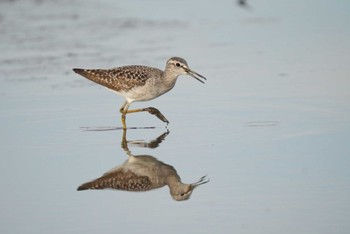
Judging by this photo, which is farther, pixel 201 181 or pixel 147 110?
pixel 147 110

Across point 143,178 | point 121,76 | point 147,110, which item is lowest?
point 147,110

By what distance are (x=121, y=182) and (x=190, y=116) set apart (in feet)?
7.68

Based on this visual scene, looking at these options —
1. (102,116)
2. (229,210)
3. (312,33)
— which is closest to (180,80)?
(102,116)

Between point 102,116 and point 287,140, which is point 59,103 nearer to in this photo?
point 102,116

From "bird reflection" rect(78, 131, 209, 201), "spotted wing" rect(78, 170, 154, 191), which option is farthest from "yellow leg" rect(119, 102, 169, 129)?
"spotted wing" rect(78, 170, 154, 191)

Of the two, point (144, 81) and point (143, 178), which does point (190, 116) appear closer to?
point (144, 81)

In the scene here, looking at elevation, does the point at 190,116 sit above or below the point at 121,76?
below

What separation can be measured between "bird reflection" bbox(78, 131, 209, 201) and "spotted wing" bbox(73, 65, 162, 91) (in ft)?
6.77

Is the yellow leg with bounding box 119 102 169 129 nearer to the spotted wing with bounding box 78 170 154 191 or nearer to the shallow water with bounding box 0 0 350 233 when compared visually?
the shallow water with bounding box 0 0 350 233

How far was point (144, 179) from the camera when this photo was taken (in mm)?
7898

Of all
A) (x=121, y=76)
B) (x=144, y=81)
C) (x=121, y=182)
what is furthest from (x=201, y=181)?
(x=121, y=76)

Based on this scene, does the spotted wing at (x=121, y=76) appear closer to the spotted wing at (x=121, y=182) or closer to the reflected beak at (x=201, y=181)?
the spotted wing at (x=121, y=182)

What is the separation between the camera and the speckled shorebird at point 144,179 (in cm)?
748

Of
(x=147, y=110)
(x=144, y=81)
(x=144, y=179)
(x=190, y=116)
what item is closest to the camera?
(x=144, y=179)
